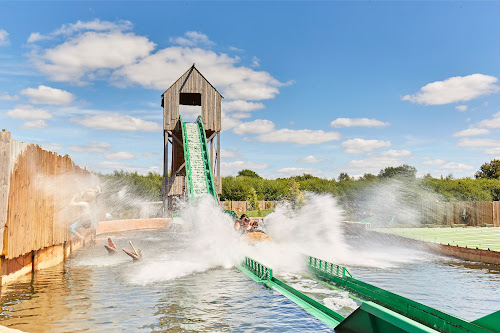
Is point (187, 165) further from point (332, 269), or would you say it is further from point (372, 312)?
point (372, 312)

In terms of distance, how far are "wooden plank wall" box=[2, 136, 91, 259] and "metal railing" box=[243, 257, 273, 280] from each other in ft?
18.1

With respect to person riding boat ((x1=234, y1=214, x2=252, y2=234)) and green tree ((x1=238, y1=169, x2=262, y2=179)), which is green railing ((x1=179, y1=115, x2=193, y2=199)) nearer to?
person riding boat ((x1=234, y1=214, x2=252, y2=234))

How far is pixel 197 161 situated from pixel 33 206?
20745 millimetres

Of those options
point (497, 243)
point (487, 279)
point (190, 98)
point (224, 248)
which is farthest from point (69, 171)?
point (190, 98)

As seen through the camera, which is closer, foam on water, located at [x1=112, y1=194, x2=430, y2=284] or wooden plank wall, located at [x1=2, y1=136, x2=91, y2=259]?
wooden plank wall, located at [x1=2, y1=136, x2=91, y2=259]

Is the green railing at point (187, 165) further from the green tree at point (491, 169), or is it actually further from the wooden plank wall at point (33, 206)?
the green tree at point (491, 169)

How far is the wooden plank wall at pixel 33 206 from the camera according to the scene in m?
8.96

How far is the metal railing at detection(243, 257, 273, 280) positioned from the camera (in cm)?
1066

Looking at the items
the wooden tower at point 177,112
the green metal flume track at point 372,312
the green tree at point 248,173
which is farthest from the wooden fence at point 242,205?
the green tree at point 248,173

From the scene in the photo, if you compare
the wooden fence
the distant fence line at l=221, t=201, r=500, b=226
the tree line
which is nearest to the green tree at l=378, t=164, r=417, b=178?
the tree line

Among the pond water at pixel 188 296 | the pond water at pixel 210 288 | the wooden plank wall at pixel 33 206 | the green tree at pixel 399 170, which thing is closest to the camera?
the pond water at pixel 188 296

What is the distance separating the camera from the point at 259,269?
36.7 feet

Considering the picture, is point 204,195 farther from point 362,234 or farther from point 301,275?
point 301,275

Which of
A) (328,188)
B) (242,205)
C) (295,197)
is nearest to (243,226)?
(295,197)
